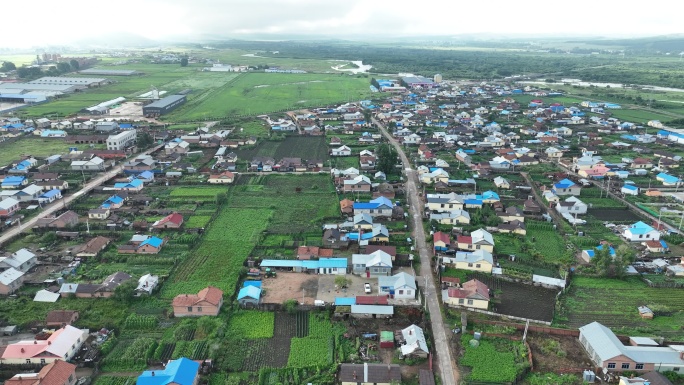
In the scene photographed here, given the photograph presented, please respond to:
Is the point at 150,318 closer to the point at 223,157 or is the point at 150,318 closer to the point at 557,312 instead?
the point at 557,312

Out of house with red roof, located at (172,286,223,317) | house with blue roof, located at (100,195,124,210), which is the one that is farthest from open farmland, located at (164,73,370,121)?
house with red roof, located at (172,286,223,317)

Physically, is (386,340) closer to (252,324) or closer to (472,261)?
(252,324)

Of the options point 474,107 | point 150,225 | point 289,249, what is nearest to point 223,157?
point 150,225

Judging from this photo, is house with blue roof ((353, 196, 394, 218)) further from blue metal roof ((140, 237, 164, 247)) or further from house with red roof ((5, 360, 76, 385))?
house with red roof ((5, 360, 76, 385))

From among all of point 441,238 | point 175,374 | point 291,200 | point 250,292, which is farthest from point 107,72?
point 175,374

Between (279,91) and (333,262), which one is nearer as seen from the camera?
(333,262)

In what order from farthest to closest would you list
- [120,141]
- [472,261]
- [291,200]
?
1. [120,141]
2. [291,200]
3. [472,261]
